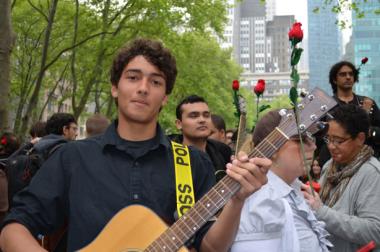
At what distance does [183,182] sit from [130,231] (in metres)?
0.38

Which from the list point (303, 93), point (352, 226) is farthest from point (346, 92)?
point (303, 93)

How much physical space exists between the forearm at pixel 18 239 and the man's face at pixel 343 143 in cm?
238

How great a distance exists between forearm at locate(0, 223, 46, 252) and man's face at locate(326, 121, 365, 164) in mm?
2382

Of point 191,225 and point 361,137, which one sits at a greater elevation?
point 361,137

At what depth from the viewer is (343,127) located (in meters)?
3.80

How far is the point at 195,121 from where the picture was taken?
18.6 feet

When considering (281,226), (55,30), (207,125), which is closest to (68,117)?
(207,125)

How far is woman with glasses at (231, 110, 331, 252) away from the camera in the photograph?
9.25ft

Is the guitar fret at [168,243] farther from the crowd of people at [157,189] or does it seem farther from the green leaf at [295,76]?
the green leaf at [295,76]

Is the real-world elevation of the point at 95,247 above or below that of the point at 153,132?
below

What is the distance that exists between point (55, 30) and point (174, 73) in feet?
64.7

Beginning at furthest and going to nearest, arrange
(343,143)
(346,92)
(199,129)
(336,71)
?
(336,71)
(346,92)
(199,129)
(343,143)

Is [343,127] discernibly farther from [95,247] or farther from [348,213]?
[95,247]

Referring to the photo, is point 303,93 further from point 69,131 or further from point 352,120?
point 69,131
